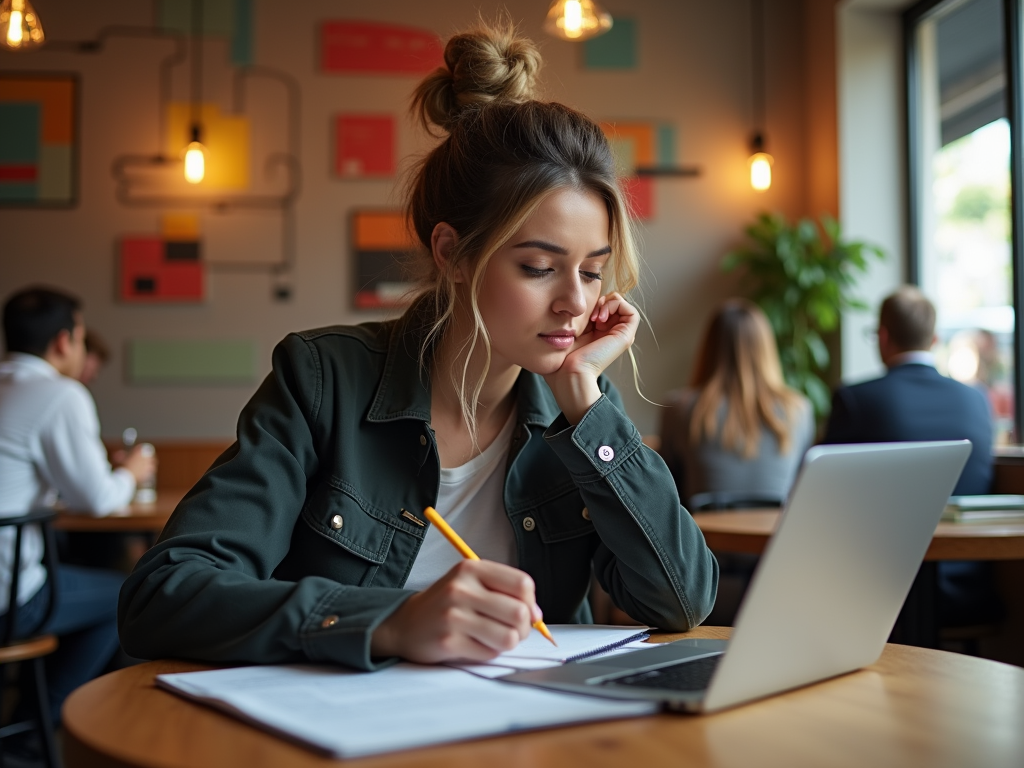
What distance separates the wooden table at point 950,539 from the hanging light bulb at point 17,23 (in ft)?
7.88

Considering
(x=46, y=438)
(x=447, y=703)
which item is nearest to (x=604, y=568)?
(x=447, y=703)

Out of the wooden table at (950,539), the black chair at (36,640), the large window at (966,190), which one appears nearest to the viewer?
the wooden table at (950,539)

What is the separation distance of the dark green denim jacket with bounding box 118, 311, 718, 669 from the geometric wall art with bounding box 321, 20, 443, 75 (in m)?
4.21

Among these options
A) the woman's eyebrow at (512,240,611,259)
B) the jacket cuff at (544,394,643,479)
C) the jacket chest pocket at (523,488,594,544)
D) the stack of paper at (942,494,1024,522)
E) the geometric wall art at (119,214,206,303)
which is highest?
the geometric wall art at (119,214,206,303)

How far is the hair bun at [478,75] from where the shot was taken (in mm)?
1518

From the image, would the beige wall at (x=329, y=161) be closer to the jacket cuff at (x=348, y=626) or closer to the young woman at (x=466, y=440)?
the young woman at (x=466, y=440)

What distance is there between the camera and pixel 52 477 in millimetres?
3039

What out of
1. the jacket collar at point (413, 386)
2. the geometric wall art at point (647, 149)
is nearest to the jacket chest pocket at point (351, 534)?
the jacket collar at point (413, 386)

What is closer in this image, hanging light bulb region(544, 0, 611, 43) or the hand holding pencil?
the hand holding pencil

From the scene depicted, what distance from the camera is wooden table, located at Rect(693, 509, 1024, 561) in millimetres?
2020

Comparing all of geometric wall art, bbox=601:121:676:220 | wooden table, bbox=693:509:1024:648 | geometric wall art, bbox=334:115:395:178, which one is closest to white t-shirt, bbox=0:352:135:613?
wooden table, bbox=693:509:1024:648

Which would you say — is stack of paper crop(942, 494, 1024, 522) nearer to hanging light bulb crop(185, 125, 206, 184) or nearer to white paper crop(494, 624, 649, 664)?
white paper crop(494, 624, 649, 664)

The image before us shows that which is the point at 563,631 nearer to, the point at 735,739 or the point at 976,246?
the point at 735,739

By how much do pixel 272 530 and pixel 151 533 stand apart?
3533 mm
